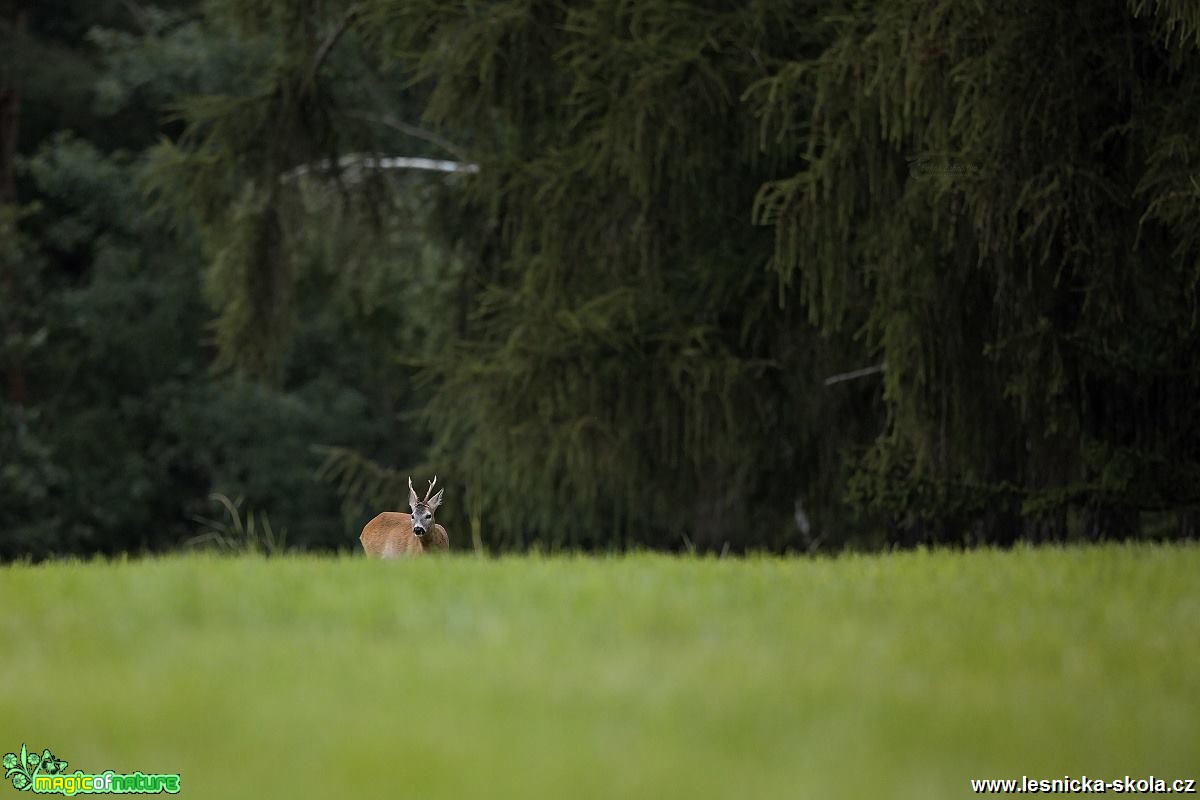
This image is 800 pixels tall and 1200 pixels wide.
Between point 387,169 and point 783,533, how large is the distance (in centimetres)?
601

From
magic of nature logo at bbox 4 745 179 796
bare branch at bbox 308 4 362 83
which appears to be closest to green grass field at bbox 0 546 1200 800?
magic of nature logo at bbox 4 745 179 796

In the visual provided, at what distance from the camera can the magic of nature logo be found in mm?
4102

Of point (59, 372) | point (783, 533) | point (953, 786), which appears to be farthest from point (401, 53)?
point (59, 372)

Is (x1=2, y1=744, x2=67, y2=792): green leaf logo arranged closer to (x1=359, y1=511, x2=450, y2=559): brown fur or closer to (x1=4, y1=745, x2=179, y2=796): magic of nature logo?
(x1=4, y1=745, x2=179, y2=796): magic of nature logo

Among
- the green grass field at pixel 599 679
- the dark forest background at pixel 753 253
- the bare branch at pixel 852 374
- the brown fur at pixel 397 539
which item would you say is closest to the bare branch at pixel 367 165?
the dark forest background at pixel 753 253

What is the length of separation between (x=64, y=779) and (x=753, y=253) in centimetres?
1178

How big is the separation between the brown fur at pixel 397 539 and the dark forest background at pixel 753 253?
74cm

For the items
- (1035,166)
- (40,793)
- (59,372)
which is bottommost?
(59,372)

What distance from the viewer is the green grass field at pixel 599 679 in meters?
4.04

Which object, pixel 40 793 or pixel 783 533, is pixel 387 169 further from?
pixel 40 793

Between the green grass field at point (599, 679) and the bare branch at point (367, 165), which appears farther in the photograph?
the bare branch at point (367, 165)

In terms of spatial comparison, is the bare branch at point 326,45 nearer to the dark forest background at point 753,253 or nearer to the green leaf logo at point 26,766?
the dark forest background at point 753,253

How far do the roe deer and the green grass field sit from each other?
4.13 feet

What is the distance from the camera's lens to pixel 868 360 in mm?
15914
